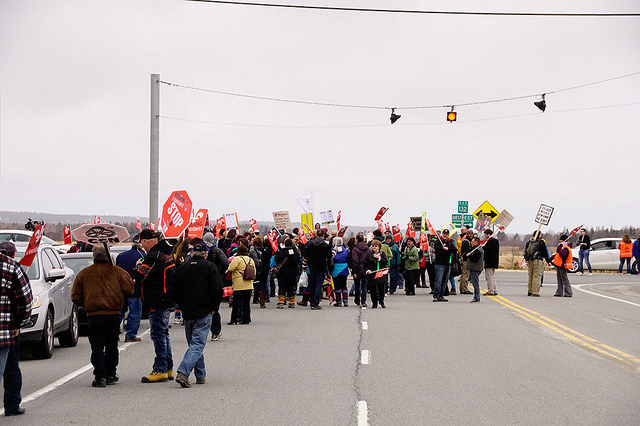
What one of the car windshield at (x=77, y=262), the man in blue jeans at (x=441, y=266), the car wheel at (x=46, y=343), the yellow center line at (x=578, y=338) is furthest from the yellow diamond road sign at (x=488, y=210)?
the car wheel at (x=46, y=343)

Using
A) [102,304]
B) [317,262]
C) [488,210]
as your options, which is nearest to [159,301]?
[102,304]

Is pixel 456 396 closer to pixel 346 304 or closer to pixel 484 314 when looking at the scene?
pixel 484 314

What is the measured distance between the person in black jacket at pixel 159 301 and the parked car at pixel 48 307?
7.74 ft

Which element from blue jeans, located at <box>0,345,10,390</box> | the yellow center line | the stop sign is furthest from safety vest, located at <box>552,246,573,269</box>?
blue jeans, located at <box>0,345,10,390</box>

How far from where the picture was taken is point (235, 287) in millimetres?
18172

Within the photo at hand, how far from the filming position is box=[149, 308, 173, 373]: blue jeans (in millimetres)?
10875

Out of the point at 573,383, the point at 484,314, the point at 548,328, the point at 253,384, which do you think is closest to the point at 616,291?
the point at 484,314

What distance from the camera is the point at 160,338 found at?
10.9 metres

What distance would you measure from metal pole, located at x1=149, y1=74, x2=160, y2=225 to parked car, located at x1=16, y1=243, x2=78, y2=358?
14.2m

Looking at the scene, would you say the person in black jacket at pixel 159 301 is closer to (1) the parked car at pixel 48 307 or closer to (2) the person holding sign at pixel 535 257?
(1) the parked car at pixel 48 307

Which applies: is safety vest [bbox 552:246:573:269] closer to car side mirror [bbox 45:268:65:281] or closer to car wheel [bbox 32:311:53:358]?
car wheel [bbox 32:311:53:358]

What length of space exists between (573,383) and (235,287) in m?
8.84

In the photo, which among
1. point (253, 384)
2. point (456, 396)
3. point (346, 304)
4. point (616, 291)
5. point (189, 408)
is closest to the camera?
point (189, 408)

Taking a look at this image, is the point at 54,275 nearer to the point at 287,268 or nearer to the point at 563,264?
the point at 287,268
